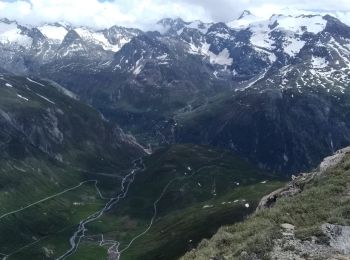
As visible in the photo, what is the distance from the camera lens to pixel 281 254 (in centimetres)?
4016

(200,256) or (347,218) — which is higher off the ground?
(347,218)

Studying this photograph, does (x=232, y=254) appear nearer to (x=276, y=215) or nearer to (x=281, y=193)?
(x=276, y=215)

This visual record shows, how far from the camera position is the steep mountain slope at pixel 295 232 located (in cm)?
4062

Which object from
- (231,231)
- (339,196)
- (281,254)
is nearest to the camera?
(281,254)

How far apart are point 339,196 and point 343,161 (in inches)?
619

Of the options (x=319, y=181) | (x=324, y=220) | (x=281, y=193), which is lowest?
(x=281, y=193)

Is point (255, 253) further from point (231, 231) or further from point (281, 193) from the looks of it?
point (281, 193)

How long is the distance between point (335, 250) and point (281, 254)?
4168 mm

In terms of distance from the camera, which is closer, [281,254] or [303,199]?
[281,254]

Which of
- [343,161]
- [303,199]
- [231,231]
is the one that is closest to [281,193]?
[343,161]

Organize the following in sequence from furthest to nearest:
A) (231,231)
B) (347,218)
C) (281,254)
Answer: (231,231)
(347,218)
(281,254)

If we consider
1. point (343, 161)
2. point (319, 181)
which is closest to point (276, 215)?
point (319, 181)

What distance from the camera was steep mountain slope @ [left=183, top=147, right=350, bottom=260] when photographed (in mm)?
40619

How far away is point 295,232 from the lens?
43406mm
